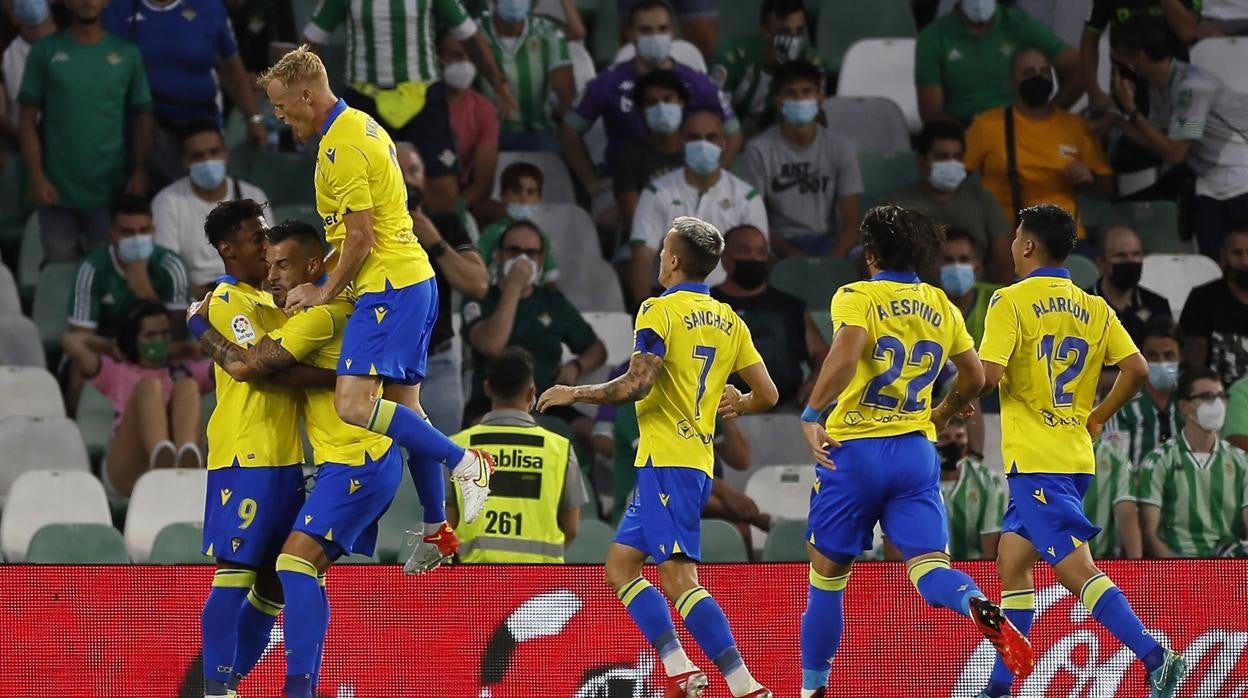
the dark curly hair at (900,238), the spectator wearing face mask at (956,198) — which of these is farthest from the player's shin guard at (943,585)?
the spectator wearing face mask at (956,198)

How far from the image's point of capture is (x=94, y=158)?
1337 cm

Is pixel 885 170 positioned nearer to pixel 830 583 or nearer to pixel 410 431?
pixel 830 583

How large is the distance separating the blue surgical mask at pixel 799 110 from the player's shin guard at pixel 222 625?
22.6ft

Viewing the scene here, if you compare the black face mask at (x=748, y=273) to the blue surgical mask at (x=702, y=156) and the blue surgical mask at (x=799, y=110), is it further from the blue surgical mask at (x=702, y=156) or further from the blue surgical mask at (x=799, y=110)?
the blue surgical mask at (x=799, y=110)

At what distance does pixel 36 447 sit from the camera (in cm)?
1198

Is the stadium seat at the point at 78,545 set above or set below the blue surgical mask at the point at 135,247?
below

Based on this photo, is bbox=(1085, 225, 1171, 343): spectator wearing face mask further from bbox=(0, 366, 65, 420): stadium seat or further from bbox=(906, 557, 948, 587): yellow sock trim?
bbox=(0, 366, 65, 420): stadium seat

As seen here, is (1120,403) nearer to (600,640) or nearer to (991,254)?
(600,640)

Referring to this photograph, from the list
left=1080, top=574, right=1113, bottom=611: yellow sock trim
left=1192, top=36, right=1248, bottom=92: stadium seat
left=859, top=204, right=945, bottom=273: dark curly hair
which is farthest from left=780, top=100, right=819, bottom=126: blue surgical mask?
left=1080, top=574, right=1113, bottom=611: yellow sock trim

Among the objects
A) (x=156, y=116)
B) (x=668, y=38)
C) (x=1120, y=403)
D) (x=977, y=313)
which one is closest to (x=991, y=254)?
(x=977, y=313)

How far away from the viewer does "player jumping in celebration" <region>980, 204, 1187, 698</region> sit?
826cm

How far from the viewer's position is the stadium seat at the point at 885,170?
1427 cm

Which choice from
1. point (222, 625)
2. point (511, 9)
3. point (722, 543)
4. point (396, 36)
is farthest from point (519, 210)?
point (222, 625)

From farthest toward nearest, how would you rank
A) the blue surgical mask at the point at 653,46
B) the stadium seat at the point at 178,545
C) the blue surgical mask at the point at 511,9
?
the blue surgical mask at the point at 511,9 < the blue surgical mask at the point at 653,46 < the stadium seat at the point at 178,545
